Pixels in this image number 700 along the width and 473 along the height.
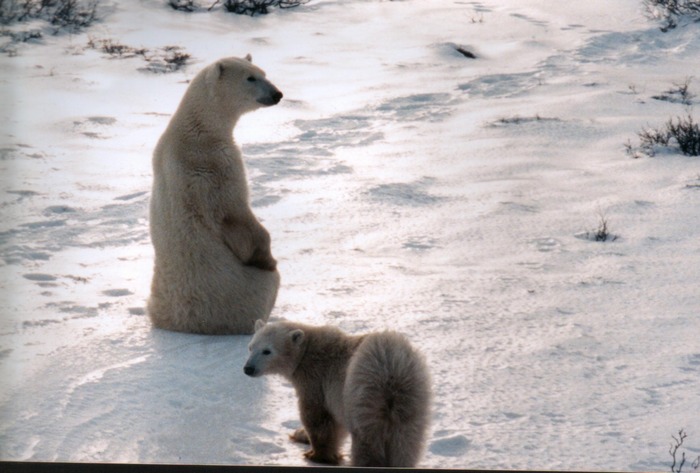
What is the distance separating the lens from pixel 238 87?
171 inches

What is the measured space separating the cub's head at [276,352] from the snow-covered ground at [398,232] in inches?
10.0

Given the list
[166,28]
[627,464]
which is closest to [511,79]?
[166,28]

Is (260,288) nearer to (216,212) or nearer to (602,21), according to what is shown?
(216,212)

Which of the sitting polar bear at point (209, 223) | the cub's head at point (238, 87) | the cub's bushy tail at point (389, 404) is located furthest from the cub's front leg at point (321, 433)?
the cub's head at point (238, 87)

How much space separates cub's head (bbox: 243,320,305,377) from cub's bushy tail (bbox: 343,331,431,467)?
36 cm

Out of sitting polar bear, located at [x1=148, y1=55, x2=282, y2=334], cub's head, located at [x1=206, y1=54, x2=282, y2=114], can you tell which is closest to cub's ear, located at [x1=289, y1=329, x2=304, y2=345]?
sitting polar bear, located at [x1=148, y1=55, x2=282, y2=334]

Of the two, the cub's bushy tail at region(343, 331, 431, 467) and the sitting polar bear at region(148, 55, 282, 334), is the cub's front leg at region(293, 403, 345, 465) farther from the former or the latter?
the sitting polar bear at region(148, 55, 282, 334)

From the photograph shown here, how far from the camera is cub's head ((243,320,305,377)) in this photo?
10.3 ft

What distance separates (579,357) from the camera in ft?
13.0

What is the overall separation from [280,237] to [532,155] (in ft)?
8.30

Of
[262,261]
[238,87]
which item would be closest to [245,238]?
[262,261]

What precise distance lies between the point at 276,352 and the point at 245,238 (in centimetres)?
116

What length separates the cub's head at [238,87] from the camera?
14.1 ft

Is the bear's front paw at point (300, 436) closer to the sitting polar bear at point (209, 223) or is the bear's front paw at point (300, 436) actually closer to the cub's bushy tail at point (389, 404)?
the cub's bushy tail at point (389, 404)
